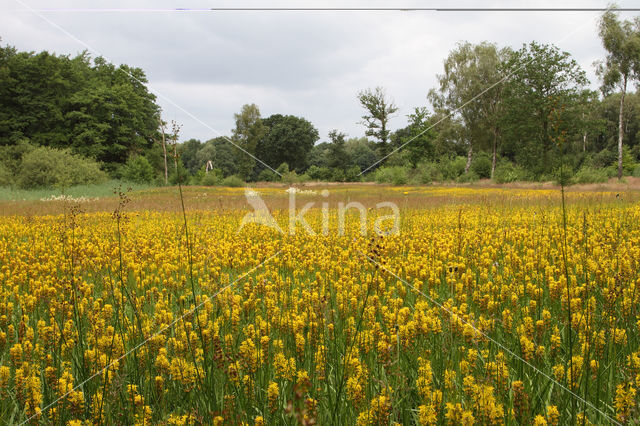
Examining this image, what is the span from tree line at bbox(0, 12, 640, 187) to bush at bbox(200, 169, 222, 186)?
0.27 feet

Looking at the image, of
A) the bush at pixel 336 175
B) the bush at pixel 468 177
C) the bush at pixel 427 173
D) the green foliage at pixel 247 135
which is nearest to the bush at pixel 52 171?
the green foliage at pixel 247 135

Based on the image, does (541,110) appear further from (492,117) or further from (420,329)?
(420,329)

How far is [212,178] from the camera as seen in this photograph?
84.9ft

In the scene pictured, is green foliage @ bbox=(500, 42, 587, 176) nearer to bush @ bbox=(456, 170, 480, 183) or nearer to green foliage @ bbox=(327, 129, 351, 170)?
bush @ bbox=(456, 170, 480, 183)

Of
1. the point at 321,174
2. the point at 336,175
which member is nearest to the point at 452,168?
the point at 336,175

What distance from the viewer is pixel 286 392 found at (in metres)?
2.22

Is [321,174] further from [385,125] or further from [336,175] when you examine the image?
[385,125]

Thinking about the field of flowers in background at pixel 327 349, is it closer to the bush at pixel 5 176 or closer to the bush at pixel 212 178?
the bush at pixel 212 178

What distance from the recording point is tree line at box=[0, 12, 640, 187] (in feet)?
86.2

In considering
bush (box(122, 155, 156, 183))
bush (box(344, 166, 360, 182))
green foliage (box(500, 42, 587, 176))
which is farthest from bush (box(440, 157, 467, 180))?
bush (box(122, 155, 156, 183))

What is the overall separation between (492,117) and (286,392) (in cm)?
5477

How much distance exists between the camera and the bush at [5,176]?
28.8m

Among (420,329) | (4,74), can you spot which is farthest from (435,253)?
(4,74)

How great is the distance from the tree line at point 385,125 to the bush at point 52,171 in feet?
0.42
